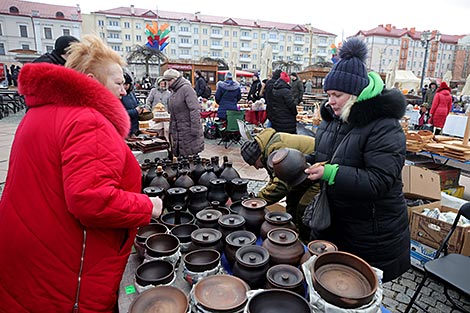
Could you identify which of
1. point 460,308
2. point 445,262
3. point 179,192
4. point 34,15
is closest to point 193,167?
point 179,192

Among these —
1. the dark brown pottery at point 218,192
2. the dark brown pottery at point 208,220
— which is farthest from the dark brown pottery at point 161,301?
the dark brown pottery at point 218,192

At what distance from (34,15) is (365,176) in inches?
2232

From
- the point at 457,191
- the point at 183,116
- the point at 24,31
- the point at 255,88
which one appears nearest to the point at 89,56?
the point at 183,116

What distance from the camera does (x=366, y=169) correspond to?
1.75 m

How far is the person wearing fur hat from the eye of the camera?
1709mm

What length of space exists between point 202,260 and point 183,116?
3.21m

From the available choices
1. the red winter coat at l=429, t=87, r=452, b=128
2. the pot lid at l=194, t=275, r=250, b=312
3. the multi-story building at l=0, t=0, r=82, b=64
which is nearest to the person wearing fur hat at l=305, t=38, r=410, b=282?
the pot lid at l=194, t=275, r=250, b=312

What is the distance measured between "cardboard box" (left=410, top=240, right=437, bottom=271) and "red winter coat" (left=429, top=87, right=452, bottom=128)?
6529 mm

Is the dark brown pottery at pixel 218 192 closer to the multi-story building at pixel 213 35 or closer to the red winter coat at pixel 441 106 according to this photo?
the red winter coat at pixel 441 106

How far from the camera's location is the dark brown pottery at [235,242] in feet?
5.46

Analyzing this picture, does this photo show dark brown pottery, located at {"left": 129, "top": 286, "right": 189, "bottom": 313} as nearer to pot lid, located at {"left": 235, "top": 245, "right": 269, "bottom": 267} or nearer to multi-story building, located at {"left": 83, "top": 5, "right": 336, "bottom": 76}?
pot lid, located at {"left": 235, "top": 245, "right": 269, "bottom": 267}

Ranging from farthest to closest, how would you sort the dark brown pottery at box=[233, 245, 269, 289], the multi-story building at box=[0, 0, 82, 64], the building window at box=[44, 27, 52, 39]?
the building window at box=[44, 27, 52, 39], the multi-story building at box=[0, 0, 82, 64], the dark brown pottery at box=[233, 245, 269, 289]

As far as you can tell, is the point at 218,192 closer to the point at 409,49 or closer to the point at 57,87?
the point at 57,87

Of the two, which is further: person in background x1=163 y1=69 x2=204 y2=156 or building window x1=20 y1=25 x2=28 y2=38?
building window x1=20 y1=25 x2=28 y2=38
